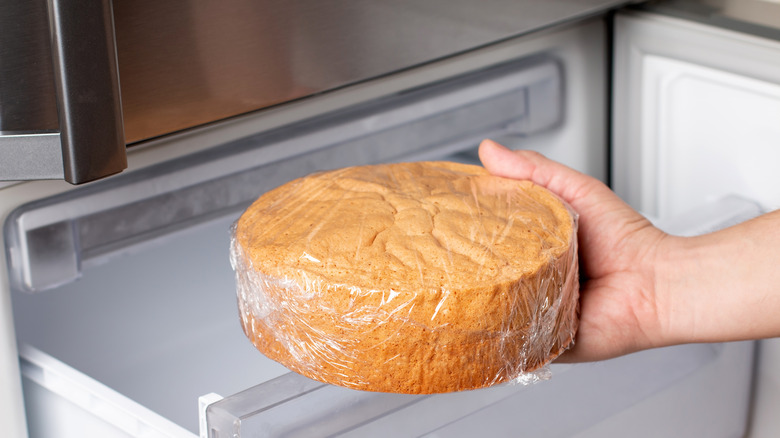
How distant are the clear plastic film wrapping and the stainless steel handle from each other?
0.44ft

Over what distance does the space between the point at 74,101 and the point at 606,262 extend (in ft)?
1.74

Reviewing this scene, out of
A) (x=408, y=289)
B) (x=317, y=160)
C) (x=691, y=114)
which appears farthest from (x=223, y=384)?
(x=691, y=114)

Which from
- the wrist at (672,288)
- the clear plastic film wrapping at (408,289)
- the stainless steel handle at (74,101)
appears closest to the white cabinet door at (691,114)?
the wrist at (672,288)

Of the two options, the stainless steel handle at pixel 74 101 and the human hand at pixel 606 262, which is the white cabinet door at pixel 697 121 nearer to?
the human hand at pixel 606 262

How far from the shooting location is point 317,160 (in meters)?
0.89

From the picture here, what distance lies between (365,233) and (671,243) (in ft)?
1.15

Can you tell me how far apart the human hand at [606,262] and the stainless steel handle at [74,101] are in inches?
14.6

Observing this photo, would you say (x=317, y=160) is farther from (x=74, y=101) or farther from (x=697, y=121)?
(x=697, y=121)

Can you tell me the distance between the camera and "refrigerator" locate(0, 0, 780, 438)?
630 mm

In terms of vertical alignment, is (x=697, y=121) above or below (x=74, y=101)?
below

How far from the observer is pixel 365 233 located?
0.63 m

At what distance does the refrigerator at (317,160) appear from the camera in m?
0.63

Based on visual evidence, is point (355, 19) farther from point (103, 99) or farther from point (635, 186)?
point (635, 186)

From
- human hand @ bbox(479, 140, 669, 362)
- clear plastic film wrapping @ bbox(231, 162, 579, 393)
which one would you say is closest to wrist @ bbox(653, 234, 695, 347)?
human hand @ bbox(479, 140, 669, 362)
